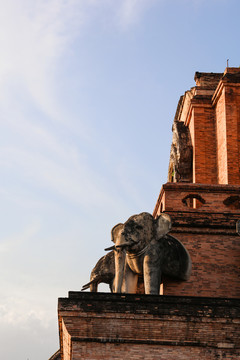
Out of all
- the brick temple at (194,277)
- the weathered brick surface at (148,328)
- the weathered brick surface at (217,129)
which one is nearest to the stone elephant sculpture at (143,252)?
the brick temple at (194,277)

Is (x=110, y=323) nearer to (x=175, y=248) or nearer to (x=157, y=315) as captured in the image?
(x=157, y=315)

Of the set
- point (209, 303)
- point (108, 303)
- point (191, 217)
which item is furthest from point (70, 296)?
point (191, 217)

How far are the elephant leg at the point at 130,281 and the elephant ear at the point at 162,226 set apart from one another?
1.06m

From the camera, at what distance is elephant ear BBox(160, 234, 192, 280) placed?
19.5 m

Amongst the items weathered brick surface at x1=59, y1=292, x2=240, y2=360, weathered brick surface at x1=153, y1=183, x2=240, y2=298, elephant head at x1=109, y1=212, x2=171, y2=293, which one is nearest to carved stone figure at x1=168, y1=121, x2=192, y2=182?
weathered brick surface at x1=153, y1=183, x2=240, y2=298

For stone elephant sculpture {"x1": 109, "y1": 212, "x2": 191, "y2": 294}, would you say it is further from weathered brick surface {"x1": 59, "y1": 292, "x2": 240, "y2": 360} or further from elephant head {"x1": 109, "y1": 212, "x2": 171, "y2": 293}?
weathered brick surface {"x1": 59, "y1": 292, "x2": 240, "y2": 360}

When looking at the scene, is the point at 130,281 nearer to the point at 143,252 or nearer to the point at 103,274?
the point at 143,252

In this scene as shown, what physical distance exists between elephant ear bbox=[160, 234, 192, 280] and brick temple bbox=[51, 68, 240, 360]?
37cm

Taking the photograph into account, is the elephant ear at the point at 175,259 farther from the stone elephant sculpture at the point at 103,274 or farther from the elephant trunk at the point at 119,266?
the stone elephant sculpture at the point at 103,274

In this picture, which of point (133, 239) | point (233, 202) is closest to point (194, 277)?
point (133, 239)

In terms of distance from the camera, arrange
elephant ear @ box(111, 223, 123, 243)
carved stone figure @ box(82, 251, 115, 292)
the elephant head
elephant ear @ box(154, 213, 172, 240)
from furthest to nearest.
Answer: carved stone figure @ box(82, 251, 115, 292) → elephant ear @ box(111, 223, 123, 243) → elephant ear @ box(154, 213, 172, 240) → the elephant head

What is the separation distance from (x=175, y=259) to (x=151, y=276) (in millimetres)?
976

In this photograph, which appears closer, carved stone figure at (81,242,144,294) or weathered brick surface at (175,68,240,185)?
carved stone figure at (81,242,144,294)

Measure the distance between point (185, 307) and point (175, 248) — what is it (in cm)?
287
